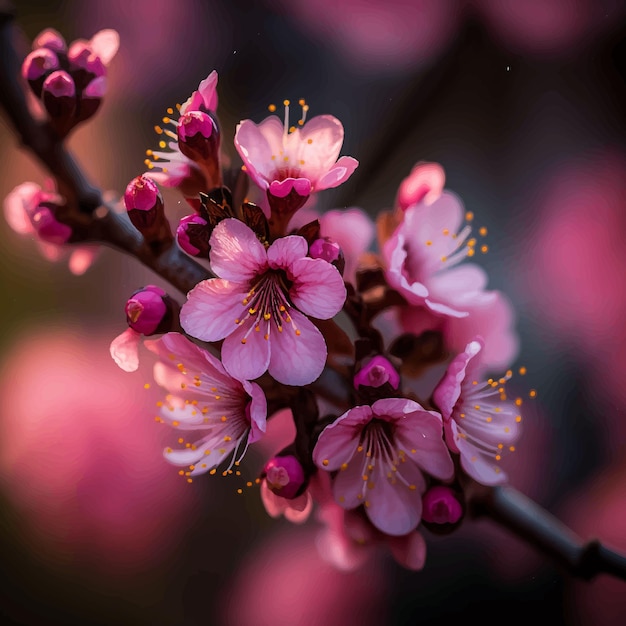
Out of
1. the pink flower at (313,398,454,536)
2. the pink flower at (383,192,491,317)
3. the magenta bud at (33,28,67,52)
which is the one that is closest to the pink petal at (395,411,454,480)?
the pink flower at (313,398,454,536)

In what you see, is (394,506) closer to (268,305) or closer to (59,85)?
(268,305)

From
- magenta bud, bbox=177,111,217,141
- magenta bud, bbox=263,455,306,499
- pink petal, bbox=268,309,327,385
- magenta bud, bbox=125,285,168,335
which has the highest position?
magenta bud, bbox=177,111,217,141

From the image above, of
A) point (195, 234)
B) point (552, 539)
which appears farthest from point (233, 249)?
point (552, 539)

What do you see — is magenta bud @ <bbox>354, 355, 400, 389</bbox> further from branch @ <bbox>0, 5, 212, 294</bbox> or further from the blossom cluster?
branch @ <bbox>0, 5, 212, 294</bbox>

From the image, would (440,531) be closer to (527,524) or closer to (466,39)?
(527,524)

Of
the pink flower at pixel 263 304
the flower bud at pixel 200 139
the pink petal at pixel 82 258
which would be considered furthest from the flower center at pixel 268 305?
the pink petal at pixel 82 258

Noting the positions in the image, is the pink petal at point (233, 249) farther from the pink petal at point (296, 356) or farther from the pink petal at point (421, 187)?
the pink petal at point (421, 187)
